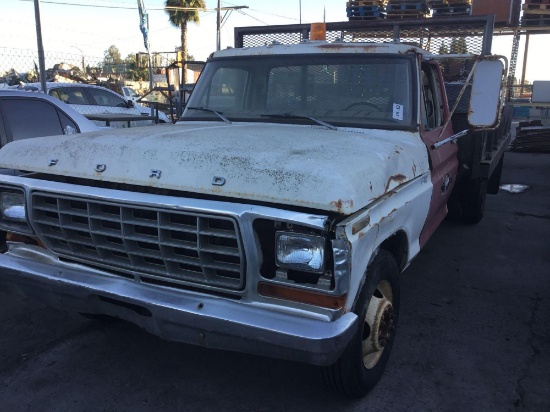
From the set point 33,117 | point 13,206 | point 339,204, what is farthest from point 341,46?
point 33,117

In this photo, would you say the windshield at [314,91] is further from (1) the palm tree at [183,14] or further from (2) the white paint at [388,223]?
(1) the palm tree at [183,14]

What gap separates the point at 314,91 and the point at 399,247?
1334 millimetres

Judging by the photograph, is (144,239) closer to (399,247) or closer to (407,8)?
(399,247)

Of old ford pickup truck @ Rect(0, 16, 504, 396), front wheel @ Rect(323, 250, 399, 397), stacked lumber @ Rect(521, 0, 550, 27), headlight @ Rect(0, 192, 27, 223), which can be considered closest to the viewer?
old ford pickup truck @ Rect(0, 16, 504, 396)

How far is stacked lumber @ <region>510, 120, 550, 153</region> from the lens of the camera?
14.1 meters

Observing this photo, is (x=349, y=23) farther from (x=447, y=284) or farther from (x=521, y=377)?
(x=521, y=377)

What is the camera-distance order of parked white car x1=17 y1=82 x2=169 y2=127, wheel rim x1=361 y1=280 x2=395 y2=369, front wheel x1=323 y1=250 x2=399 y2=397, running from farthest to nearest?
parked white car x1=17 y1=82 x2=169 y2=127 → wheel rim x1=361 y1=280 x2=395 y2=369 → front wheel x1=323 y1=250 x2=399 y2=397

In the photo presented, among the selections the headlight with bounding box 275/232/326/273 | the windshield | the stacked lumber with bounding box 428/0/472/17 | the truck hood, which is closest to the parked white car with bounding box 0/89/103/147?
the windshield

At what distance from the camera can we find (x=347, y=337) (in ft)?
7.47

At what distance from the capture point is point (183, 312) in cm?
242

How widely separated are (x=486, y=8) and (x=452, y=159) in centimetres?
840

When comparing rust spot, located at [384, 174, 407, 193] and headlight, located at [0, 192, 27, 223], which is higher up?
rust spot, located at [384, 174, 407, 193]

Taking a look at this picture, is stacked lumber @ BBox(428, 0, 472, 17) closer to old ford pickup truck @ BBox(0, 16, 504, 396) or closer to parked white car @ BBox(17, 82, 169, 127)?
parked white car @ BBox(17, 82, 169, 127)

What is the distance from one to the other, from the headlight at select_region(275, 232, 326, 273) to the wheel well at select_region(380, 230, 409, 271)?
93 centimetres
